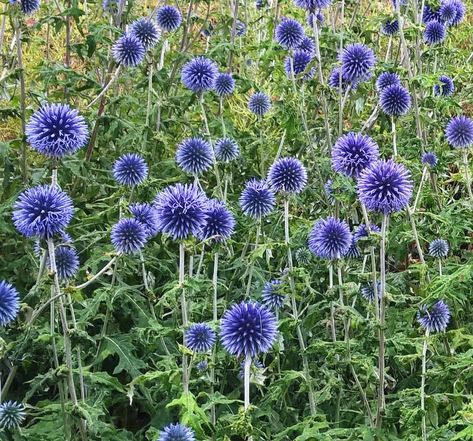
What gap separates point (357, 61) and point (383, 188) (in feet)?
4.51

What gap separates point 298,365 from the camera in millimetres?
2840

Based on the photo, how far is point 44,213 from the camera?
2035 mm

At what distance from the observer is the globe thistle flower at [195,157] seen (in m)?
2.96

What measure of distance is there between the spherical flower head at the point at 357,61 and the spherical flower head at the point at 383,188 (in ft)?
4.19

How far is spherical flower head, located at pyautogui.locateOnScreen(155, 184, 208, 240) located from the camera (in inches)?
84.3

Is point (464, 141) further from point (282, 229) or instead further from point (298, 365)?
point (298, 365)

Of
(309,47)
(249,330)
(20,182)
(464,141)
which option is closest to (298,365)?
(249,330)

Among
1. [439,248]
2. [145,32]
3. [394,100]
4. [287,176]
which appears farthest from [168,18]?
[439,248]

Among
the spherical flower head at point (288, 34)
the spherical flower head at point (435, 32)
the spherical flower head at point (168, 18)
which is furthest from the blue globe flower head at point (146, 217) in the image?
the spherical flower head at point (435, 32)

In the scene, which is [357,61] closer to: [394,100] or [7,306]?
[394,100]

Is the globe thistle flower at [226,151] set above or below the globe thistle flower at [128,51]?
→ below

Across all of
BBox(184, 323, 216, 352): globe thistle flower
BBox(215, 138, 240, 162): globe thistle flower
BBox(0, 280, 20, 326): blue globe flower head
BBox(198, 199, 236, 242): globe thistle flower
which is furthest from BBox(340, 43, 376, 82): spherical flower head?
BBox(0, 280, 20, 326): blue globe flower head

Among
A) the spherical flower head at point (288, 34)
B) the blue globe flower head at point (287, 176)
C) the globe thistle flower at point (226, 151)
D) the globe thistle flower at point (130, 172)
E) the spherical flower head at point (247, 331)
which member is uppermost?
the spherical flower head at point (288, 34)

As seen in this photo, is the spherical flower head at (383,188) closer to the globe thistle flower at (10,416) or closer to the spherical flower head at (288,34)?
the globe thistle flower at (10,416)
